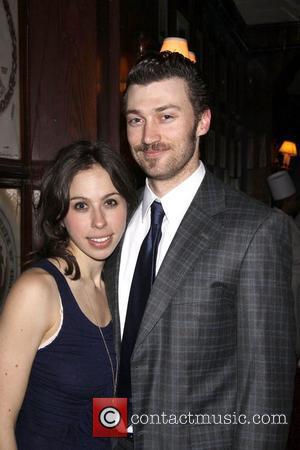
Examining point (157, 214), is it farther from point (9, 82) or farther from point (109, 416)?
point (9, 82)

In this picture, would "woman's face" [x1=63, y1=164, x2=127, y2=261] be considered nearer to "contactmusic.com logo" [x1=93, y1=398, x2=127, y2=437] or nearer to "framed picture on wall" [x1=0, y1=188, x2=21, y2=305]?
"contactmusic.com logo" [x1=93, y1=398, x2=127, y2=437]

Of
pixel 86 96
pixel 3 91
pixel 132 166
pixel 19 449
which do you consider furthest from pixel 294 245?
pixel 19 449

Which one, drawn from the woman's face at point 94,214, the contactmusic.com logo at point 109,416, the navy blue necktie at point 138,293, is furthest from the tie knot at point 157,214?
the contactmusic.com logo at point 109,416

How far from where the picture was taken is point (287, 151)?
782 cm

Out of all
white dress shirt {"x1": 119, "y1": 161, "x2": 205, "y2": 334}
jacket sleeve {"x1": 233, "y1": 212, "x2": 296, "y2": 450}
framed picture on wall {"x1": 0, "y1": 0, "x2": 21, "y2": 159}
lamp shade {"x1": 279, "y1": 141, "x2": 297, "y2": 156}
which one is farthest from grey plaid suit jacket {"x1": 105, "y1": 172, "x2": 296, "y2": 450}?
lamp shade {"x1": 279, "y1": 141, "x2": 297, "y2": 156}

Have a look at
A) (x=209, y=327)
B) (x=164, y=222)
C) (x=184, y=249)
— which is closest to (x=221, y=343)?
(x=209, y=327)

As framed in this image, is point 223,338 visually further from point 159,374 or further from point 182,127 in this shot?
point 182,127

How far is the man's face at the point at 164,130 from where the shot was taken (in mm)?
1446

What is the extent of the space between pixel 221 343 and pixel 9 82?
1.35 m

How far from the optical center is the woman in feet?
4.32

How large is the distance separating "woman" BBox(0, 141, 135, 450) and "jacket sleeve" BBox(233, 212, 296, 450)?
0.40m

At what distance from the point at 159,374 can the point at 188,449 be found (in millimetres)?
204

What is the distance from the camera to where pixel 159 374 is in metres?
1.33

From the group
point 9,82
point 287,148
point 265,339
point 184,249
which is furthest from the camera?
point 287,148
